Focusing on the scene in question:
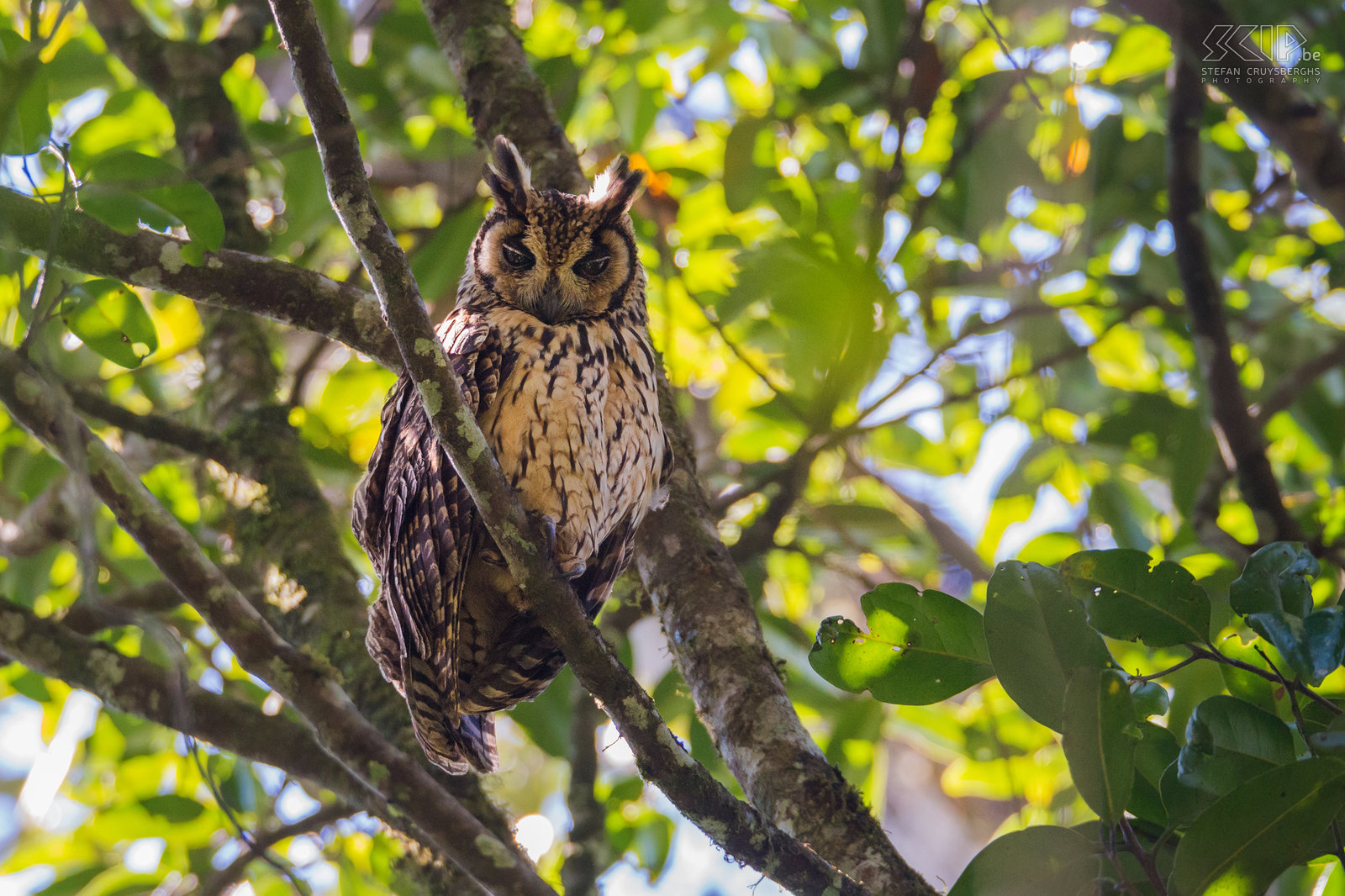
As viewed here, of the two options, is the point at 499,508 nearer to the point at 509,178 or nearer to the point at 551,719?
the point at 509,178

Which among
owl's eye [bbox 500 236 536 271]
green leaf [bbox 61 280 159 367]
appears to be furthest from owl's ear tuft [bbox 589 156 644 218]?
green leaf [bbox 61 280 159 367]

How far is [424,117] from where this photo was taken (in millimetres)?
4559

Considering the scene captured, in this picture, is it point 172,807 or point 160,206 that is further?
point 172,807

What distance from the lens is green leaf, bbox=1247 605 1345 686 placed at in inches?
59.9

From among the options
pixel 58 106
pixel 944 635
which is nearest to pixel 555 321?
pixel 944 635

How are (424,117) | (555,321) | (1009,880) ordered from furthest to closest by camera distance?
(424,117), (555,321), (1009,880)

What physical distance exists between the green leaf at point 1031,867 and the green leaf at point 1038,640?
0.18m

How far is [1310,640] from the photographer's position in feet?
A: 5.09

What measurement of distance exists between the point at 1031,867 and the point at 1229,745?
363mm

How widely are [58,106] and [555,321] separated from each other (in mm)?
2659

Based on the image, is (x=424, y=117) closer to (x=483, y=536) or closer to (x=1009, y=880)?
(x=483, y=536)

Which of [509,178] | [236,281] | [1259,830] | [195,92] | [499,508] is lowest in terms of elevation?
[1259,830]

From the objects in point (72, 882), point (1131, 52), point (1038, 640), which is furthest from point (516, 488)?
point (1131, 52)

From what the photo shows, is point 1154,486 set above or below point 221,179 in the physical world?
below
